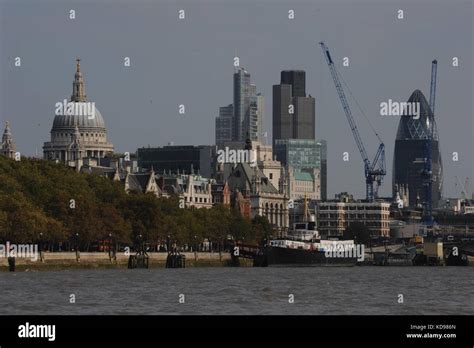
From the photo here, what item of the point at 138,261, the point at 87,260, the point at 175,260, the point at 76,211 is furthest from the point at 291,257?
the point at 87,260

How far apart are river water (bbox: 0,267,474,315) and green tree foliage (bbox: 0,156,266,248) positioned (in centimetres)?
2123

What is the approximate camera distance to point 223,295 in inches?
3627

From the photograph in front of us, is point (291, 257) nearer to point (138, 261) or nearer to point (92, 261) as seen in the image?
point (138, 261)

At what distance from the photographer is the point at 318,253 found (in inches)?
7534

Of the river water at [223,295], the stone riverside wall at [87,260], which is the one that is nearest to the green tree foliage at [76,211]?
the stone riverside wall at [87,260]

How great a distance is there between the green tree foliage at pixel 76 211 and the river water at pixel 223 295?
2123cm

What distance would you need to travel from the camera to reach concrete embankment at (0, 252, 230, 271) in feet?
452

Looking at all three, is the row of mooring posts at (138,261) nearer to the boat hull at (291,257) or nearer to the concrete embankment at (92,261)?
the concrete embankment at (92,261)

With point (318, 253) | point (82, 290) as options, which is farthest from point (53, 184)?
point (82, 290)

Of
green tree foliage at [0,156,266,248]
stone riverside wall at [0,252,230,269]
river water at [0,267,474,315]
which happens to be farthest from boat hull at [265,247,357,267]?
river water at [0,267,474,315]

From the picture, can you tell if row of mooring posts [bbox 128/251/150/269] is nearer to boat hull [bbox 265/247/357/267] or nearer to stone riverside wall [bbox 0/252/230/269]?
stone riverside wall [bbox 0/252/230/269]
